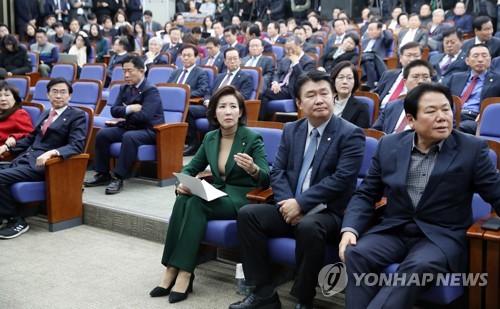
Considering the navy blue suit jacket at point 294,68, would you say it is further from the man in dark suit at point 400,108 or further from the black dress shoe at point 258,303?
the black dress shoe at point 258,303

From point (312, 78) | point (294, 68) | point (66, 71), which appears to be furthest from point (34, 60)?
point (312, 78)

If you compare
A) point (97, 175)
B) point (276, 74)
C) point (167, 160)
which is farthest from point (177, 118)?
point (276, 74)

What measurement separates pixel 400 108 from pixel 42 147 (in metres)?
2.00

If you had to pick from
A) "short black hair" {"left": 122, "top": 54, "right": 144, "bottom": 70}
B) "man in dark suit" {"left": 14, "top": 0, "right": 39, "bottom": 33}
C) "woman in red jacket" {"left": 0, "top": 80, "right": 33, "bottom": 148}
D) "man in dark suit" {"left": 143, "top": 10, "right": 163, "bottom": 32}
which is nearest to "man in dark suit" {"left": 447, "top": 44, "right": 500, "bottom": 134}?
"short black hair" {"left": 122, "top": 54, "right": 144, "bottom": 70}

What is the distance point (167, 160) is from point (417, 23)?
406 cm

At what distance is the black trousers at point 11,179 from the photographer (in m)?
3.34

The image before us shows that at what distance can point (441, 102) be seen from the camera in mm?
1974

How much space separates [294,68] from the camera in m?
5.28

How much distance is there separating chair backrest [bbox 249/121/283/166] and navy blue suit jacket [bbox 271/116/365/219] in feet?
1.23

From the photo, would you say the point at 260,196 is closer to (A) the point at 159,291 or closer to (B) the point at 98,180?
(A) the point at 159,291

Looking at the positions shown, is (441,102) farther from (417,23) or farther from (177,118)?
(417,23)

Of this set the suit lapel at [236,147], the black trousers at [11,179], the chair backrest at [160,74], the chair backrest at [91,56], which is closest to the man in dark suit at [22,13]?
the chair backrest at [91,56]

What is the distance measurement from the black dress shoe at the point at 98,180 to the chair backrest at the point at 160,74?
1517 mm

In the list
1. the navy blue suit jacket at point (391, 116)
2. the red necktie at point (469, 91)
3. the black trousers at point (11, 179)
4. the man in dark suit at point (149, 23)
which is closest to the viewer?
the navy blue suit jacket at point (391, 116)
